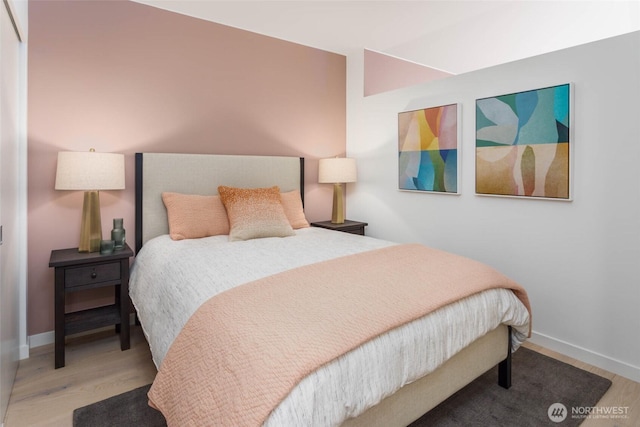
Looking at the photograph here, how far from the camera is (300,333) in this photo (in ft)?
3.93

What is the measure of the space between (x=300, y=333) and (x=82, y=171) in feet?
6.50

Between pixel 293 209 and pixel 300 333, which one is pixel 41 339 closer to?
pixel 293 209

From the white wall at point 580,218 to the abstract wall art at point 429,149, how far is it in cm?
8

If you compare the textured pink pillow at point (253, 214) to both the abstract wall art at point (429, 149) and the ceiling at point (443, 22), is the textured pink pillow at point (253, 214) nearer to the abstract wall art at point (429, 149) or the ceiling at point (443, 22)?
the abstract wall art at point (429, 149)

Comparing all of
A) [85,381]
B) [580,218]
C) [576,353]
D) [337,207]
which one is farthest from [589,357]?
[85,381]

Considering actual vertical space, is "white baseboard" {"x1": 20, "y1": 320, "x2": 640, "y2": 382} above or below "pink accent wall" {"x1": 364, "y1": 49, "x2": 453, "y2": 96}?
below

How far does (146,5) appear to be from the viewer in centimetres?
287

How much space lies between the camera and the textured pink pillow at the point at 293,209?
3.27 meters

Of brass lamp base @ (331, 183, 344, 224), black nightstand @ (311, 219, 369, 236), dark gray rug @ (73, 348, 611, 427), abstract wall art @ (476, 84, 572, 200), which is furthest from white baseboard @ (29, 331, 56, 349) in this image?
abstract wall art @ (476, 84, 572, 200)

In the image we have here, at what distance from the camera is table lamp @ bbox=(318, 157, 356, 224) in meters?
3.76

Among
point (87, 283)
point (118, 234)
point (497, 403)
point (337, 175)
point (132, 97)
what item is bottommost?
point (497, 403)

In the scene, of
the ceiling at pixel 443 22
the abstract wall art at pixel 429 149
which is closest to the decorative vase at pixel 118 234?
the ceiling at pixel 443 22

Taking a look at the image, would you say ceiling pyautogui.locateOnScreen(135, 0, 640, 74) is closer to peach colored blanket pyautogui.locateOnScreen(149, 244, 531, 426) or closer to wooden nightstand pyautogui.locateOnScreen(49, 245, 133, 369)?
wooden nightstand pyautogui.locateOnScreen(49, 245, 133, 369)

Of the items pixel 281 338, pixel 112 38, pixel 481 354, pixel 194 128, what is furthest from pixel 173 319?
pixel 112 38
